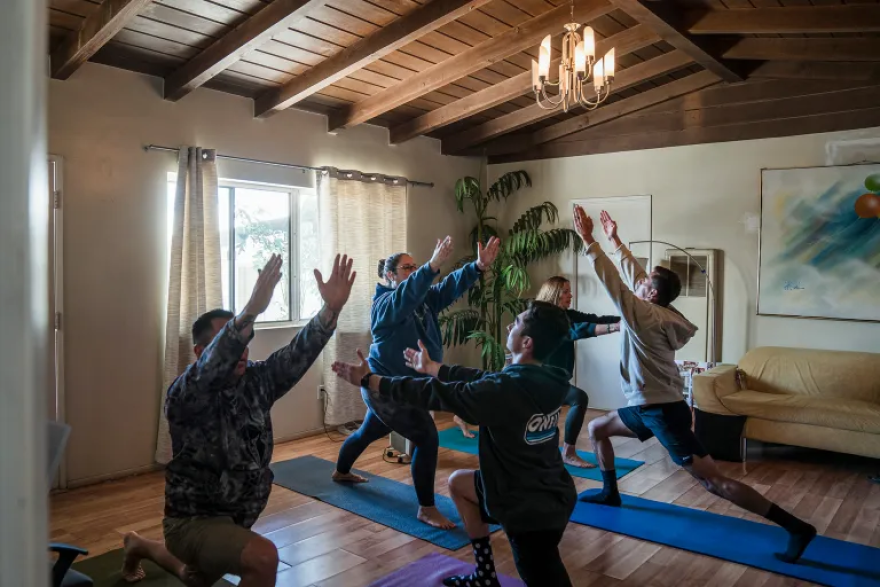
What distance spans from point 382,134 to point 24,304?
20.2ft

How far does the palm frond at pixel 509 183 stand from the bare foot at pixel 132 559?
5.06 m

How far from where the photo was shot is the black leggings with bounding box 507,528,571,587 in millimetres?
2221

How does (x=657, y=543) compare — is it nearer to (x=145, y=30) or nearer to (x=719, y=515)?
(x=719, y=515)

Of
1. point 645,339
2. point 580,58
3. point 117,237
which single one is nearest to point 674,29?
point 580,58

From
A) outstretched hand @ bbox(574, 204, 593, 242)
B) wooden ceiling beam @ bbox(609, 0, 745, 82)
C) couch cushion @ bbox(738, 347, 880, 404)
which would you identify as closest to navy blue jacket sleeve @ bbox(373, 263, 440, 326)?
outstretched hand @ bbox(574, 204, 593, 242)

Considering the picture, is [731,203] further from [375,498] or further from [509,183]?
[375,498]

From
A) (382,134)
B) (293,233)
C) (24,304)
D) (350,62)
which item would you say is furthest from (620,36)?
(24,304)

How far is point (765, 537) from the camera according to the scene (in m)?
3.44

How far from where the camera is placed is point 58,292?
4062 mm

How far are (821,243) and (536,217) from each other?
8.32ft

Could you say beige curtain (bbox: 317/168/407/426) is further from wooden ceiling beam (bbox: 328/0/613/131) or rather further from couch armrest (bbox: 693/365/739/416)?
couch armrest (bbox: 693/365/739/416)

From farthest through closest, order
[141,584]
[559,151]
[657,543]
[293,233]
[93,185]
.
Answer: [559,151], [293,233], [93,185], [657,543], [141,584]

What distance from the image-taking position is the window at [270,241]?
510 cm

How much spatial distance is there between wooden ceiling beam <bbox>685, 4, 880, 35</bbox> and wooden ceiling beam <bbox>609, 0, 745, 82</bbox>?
113 millimetres
